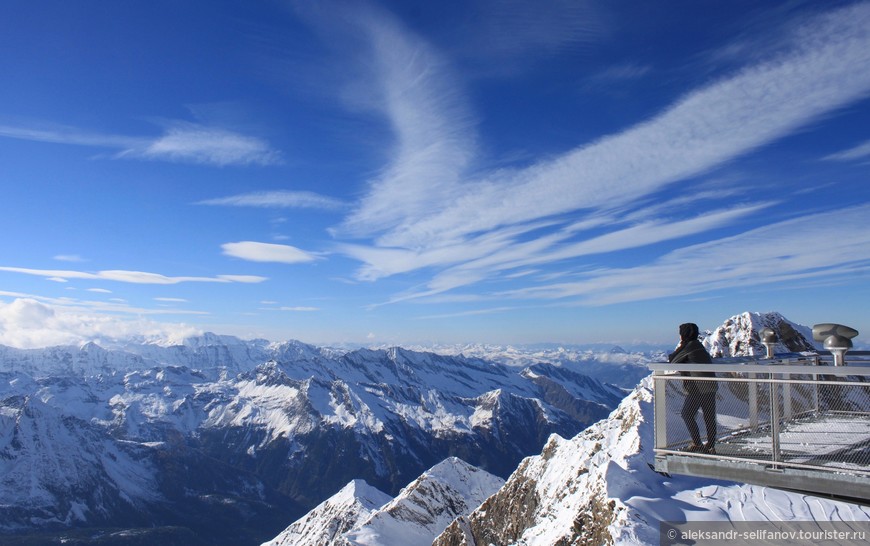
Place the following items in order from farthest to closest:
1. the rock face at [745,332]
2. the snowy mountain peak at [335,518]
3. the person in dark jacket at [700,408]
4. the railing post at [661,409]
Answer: the snowy mountain peak at [335,518] < the rock face at [745,332] < the railing post at [661,409] < the person in dark jacket at [700,408]

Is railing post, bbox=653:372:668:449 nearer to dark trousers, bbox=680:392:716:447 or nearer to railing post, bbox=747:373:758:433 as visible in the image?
dark trousers, bbox=680:392:716:447

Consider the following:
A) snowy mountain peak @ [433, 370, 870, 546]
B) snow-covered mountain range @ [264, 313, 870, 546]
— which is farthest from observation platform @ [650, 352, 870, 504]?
snow-covered mountain range @ [264, 313, 870, 546]

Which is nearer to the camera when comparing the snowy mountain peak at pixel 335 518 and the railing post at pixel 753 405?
the railing post at pixel 753 405

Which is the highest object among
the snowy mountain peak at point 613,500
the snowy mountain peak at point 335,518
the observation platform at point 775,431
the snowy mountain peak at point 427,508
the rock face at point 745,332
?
the rock face at point 745,332

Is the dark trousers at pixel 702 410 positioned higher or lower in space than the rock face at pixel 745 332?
lower

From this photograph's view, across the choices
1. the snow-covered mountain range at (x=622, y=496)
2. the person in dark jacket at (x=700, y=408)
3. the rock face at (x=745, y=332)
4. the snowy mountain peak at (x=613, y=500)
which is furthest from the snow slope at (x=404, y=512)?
the person in dark jacket at (x=700, y=408)

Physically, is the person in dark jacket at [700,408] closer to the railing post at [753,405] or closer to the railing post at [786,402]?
the railing post at [753,405]

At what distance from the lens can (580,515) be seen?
3869 cm

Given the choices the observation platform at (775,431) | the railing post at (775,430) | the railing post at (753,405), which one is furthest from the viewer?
the railing post at (753,405)

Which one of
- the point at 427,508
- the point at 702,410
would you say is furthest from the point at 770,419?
the point at 427,508

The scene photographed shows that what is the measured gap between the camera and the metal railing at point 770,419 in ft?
32.3

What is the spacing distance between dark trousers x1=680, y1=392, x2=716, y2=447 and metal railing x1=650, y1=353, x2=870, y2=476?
10 centimetres

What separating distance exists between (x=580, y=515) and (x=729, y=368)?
107ft

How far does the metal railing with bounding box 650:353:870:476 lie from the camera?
387 inches
